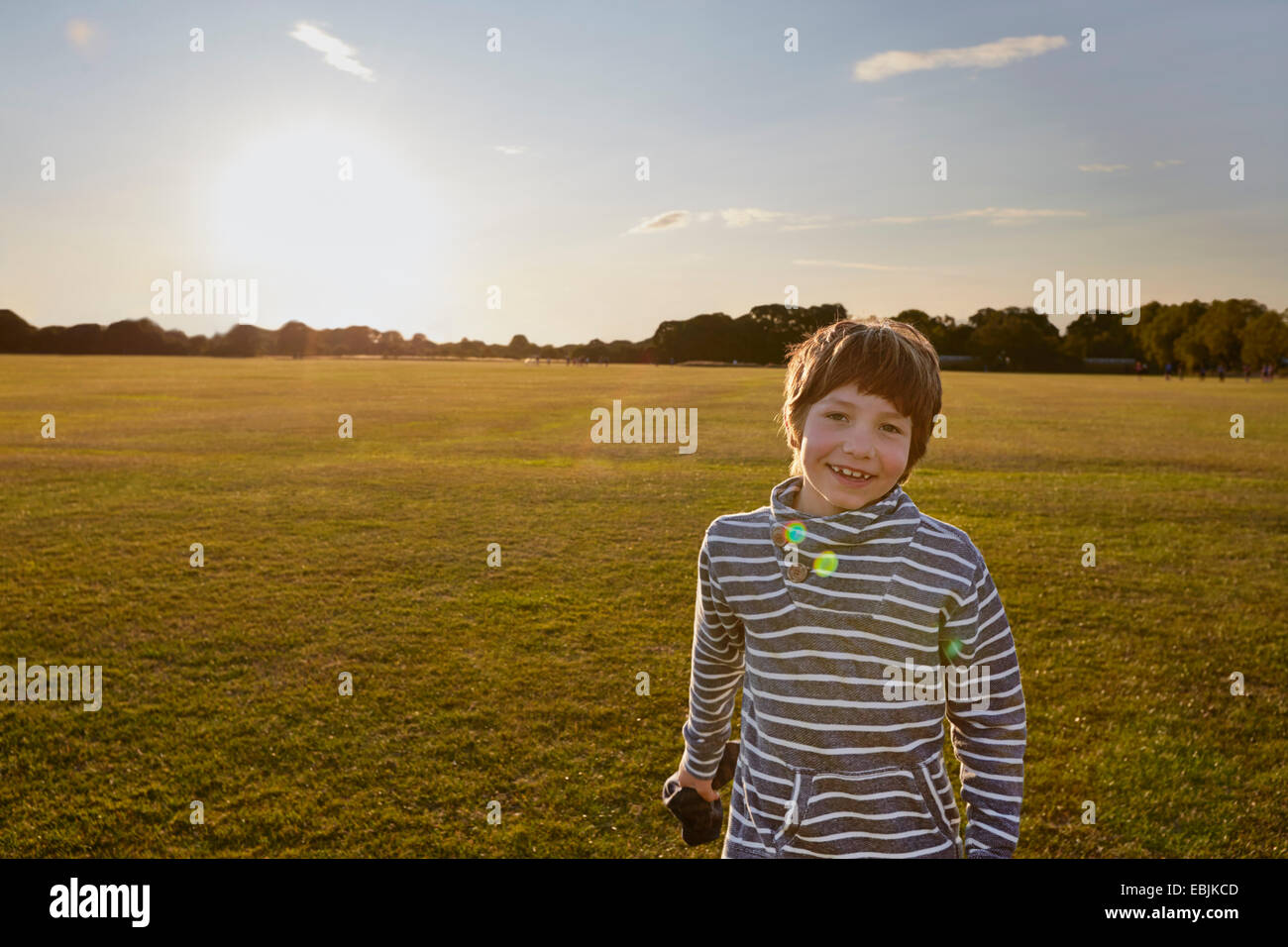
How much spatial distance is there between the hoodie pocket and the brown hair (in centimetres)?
79

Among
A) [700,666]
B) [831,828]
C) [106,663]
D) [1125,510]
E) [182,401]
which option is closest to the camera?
[831,828]

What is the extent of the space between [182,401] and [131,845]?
4269cm

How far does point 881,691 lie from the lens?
1.99 m

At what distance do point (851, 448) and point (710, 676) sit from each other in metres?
0.81

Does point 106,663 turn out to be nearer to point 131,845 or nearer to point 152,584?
point 152,584

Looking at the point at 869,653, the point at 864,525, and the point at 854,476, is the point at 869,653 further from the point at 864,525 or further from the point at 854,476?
the point at 854,476

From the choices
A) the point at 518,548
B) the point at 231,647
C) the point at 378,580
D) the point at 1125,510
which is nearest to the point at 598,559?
the point at 518,548

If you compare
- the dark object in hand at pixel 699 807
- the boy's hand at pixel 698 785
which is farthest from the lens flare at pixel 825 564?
the boy's hand at pixel 698 785

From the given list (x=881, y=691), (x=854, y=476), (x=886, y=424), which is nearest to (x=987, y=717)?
(x=881, y=691)

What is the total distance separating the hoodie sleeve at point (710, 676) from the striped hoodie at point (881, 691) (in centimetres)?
19

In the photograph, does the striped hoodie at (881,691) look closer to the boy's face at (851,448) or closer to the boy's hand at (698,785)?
the boy's face at (851,448)

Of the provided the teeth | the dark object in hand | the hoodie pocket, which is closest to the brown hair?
the teeth

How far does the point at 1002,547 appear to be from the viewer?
1145cm

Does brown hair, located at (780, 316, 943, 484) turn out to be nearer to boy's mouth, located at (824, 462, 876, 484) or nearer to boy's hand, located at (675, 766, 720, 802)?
boy's mouth, located at (824, 462, 876, 484)
